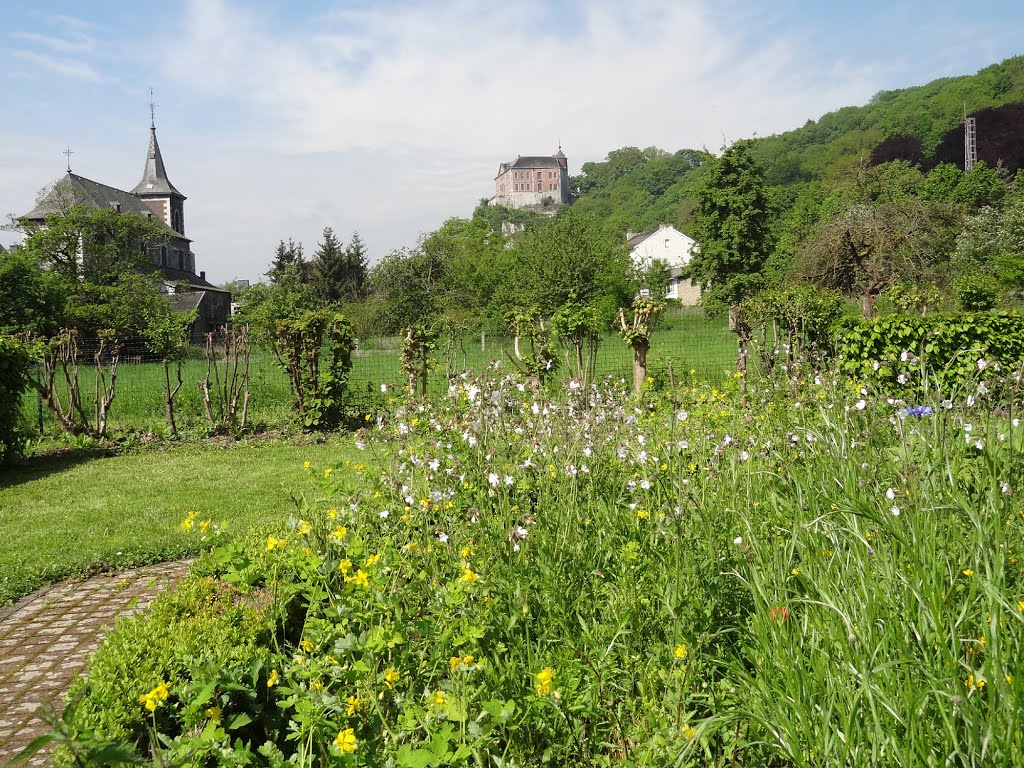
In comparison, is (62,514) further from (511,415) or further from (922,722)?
(922,722)

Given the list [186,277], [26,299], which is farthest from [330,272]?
[186,277]

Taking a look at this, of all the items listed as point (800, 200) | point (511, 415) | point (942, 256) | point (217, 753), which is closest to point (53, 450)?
point (511, 415)

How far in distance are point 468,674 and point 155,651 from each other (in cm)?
124

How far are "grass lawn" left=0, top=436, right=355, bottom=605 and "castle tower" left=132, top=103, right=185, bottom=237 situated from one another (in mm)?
77924

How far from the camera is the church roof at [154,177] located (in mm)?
78688

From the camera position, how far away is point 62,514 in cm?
657

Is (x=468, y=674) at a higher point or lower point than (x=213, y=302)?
lower

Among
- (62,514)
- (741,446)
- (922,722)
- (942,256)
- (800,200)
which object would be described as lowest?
(62,514)

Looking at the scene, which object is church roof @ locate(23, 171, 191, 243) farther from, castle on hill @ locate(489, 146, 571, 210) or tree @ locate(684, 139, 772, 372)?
castle on hill @ locate(489, 146, 571, 210)

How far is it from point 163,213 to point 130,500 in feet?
269

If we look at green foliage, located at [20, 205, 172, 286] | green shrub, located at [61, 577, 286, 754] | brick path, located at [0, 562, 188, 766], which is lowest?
brick path, located at [0, 562, 188, 766]

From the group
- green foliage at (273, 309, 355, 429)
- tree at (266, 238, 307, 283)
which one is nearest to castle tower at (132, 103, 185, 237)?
tree at (266, 238, 307, 283)

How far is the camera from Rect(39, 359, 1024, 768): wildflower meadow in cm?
196

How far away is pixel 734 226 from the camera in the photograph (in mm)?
35656
